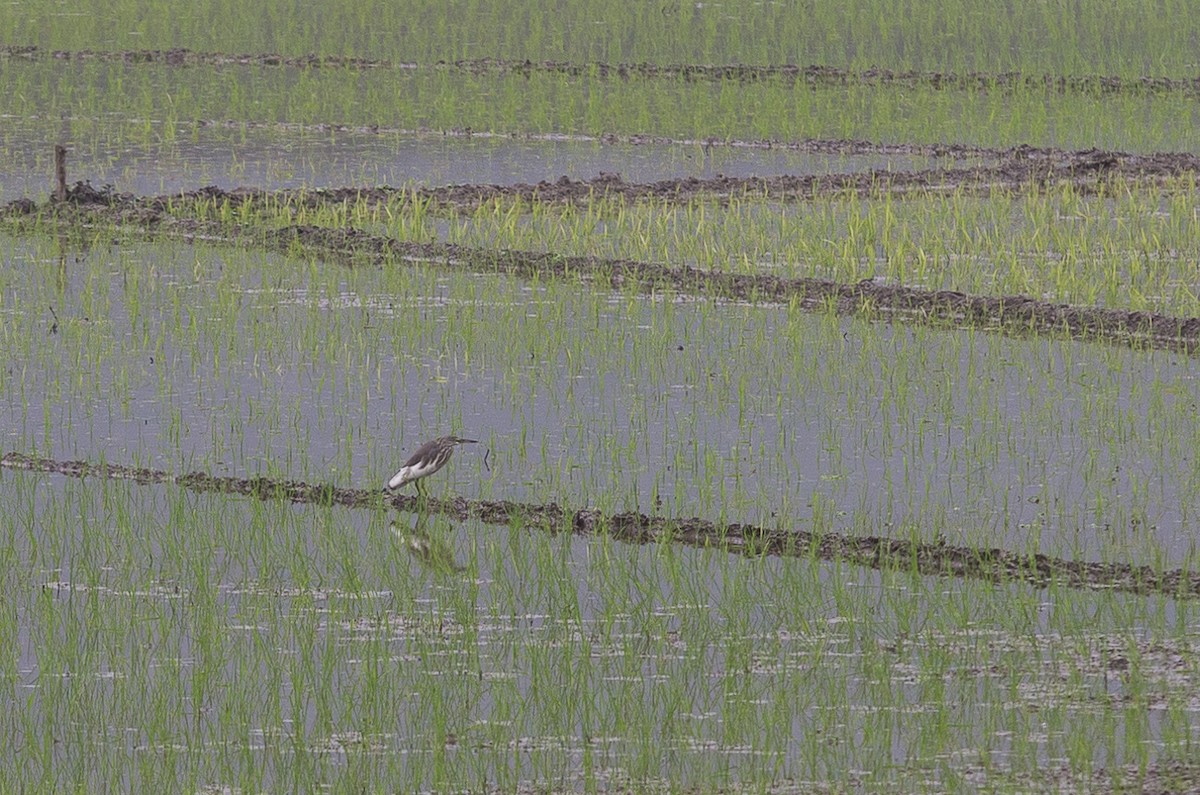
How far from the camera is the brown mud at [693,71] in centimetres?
1755

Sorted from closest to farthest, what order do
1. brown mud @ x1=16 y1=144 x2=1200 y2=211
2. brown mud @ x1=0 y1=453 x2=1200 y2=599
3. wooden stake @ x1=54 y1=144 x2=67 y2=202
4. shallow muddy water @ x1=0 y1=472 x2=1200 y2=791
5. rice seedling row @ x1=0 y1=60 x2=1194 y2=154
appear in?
shallow muddy water @ x1=0 y1=472 x2=1200 y2=791 < brown mud @ x1=0 y1=453 x2=1200 y2=599 < wooden stake @ x1=54 y1=144 x2=67 y2=202 < brown mud @ x1=16 y1=144 x2=1200 y2=211 < rice seedling row @ x1=0 y1=60 x2=1194 y2=154

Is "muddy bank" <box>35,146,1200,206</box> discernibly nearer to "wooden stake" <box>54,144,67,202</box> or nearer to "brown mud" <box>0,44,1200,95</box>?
"wooden stake" <box>54,144,67,202</box>

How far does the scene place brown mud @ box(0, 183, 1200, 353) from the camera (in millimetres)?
8734

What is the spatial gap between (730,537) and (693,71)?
1329 centimetres

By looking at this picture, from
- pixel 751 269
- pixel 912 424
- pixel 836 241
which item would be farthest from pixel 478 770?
pixel 836 241

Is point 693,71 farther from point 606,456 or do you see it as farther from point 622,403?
point 606,456

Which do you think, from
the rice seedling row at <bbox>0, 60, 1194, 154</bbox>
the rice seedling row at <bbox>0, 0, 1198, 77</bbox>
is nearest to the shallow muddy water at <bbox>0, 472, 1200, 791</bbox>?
the rice seedling row at <bbox>0, 60, 1194, 154</bbox>

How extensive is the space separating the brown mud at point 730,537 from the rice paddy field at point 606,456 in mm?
17

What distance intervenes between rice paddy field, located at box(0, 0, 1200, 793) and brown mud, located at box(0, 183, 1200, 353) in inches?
1.3

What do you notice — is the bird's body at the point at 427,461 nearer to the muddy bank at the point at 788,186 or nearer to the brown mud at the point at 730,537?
the brown mud at the point at 730,537

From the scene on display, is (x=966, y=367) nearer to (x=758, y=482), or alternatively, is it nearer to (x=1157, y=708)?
(x=758, y=482)

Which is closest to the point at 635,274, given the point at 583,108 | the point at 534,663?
the point at 534,663

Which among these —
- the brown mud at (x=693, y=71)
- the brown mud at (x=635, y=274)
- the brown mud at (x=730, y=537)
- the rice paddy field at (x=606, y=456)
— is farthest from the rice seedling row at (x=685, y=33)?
the brown mud at (x=730, y=537)

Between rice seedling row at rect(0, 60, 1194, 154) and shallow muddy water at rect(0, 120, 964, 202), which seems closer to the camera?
shallow muddy water at rect(0, 120, 964, 202)
